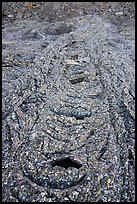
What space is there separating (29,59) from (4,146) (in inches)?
113

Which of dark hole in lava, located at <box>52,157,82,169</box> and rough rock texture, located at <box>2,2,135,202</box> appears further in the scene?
dark hole in lava, located at <box>52,157,82,169</box>

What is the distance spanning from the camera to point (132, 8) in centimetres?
877

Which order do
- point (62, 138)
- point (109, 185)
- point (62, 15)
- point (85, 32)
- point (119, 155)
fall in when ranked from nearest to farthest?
1. point (109, 185)
2. point (119, 155)
3. point (62, 138)
4. point (85, 32)
5. point (62, 15)

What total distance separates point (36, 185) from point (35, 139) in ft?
2.24

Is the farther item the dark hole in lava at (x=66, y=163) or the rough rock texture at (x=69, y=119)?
the dark hole in lava at (x=66, y=163)

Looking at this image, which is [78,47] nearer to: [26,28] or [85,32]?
[85,32]

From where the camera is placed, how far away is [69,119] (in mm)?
3410

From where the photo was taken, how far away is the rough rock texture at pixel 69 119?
100 inches

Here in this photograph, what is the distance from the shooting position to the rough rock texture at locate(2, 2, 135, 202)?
8.36 ft

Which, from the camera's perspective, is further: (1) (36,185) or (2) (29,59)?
(2) (29,59)

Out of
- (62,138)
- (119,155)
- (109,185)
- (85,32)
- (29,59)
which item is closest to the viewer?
(109,185)

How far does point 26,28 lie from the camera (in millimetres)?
7684

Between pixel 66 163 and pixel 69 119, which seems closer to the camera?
pixel 66 163

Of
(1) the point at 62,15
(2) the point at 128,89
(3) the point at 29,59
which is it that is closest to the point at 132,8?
(1) the point at 62,15
